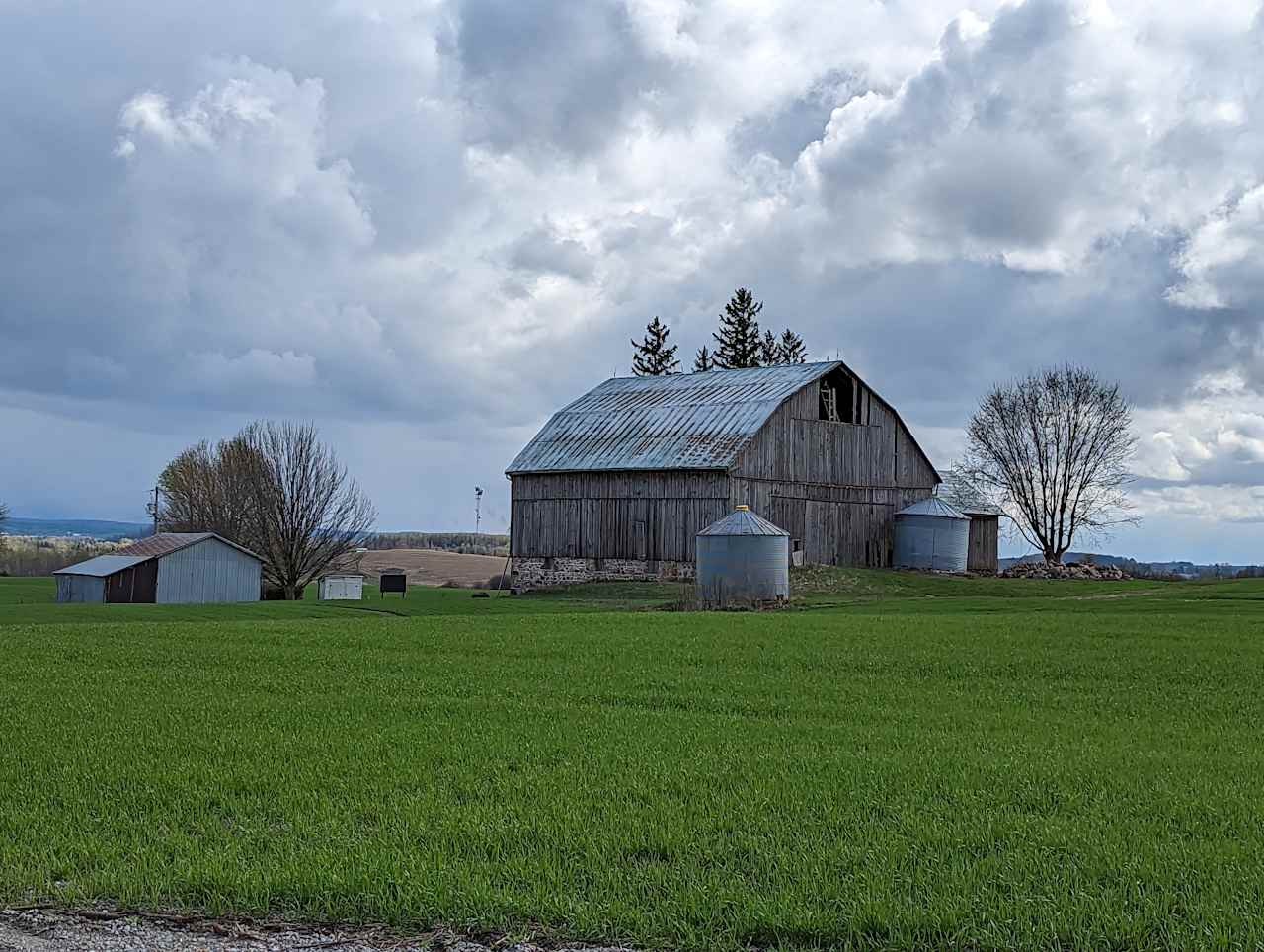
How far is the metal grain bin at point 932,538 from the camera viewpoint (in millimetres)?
57219

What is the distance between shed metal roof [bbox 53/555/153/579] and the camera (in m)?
50.6

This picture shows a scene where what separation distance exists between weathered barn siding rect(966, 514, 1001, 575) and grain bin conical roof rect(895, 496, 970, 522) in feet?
23.6

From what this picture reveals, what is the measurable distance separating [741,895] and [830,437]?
49.8 meters

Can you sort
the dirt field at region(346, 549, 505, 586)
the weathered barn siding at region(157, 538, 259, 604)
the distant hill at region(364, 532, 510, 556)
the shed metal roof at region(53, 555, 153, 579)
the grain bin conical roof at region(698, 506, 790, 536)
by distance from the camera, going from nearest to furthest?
the grain bin conical roof at region(698, 506, 790, 536) → the shed metal roof at region(53, 555, 153, 579) → the weathered barn siding at region(157, 538, 259, 604) → the dirt field at region(346, 549, 505, 586) → the distant hill at region(364, 532, 510, 556)

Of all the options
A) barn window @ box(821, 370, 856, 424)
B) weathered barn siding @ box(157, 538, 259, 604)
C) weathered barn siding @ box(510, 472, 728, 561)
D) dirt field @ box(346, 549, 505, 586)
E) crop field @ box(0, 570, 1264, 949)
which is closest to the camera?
crop field @ box(0, 570, 1264, 949)

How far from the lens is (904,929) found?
7.09 m

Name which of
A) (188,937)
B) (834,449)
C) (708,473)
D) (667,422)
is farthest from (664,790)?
(834,449)

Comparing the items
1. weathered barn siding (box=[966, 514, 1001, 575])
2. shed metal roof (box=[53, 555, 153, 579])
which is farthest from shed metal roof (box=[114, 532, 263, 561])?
weathered barn siding (box=[966, 514, 1001, 575])

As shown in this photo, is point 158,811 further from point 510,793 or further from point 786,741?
point 786,741

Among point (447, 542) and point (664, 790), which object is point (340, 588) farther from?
point (447, 542)

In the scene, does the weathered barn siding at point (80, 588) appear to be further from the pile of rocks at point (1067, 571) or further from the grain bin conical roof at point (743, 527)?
the pile of rocks at point (1067, 571)

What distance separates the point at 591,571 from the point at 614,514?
2641 millimetres

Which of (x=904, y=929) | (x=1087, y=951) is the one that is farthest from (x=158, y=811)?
(x=1087, y=951)

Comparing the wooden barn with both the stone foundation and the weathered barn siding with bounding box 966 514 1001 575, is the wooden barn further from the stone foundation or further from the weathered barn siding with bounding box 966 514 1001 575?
the weathered barn siding with bounding box 966 514 1001 575
